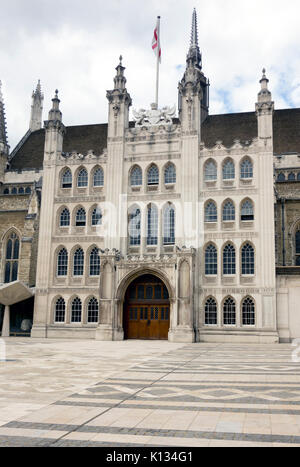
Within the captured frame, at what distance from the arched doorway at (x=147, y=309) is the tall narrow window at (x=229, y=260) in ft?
15.9

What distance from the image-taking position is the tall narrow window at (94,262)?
38.2 m

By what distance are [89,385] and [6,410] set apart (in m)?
3.71

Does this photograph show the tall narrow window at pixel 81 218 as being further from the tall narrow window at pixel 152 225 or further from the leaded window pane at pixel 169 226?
the leaded window pane at pixel 169 226

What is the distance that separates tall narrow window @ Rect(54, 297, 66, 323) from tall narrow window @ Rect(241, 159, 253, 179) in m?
17.4

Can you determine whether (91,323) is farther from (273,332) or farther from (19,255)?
(273,332)

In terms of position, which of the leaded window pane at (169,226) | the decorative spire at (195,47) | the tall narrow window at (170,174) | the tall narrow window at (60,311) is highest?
the decorative spire at (195,47)

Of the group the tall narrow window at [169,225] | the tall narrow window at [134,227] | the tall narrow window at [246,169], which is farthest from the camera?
the tall narrow window at [134,227]

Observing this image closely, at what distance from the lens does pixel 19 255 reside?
42750 mm

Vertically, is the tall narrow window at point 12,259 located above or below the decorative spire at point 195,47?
below

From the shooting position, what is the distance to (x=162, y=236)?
3697cm

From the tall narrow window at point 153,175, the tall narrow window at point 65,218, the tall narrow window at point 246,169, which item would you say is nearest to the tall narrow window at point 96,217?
the tall narrow window at point 65,218

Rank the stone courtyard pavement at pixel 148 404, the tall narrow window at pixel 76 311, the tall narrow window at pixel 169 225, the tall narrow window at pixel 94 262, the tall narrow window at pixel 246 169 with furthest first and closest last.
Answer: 1. the tall narrow window at pixel 94 262
2. the tall narrow window at pixel 76 311
3. the tall narrow window at pixel 169 225
4. the tall narrow window at pixel 246 169
5. the stone courtyard pavement at pixel 148 404

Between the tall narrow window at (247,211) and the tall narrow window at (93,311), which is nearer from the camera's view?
the tall narrow window at (247,211)
